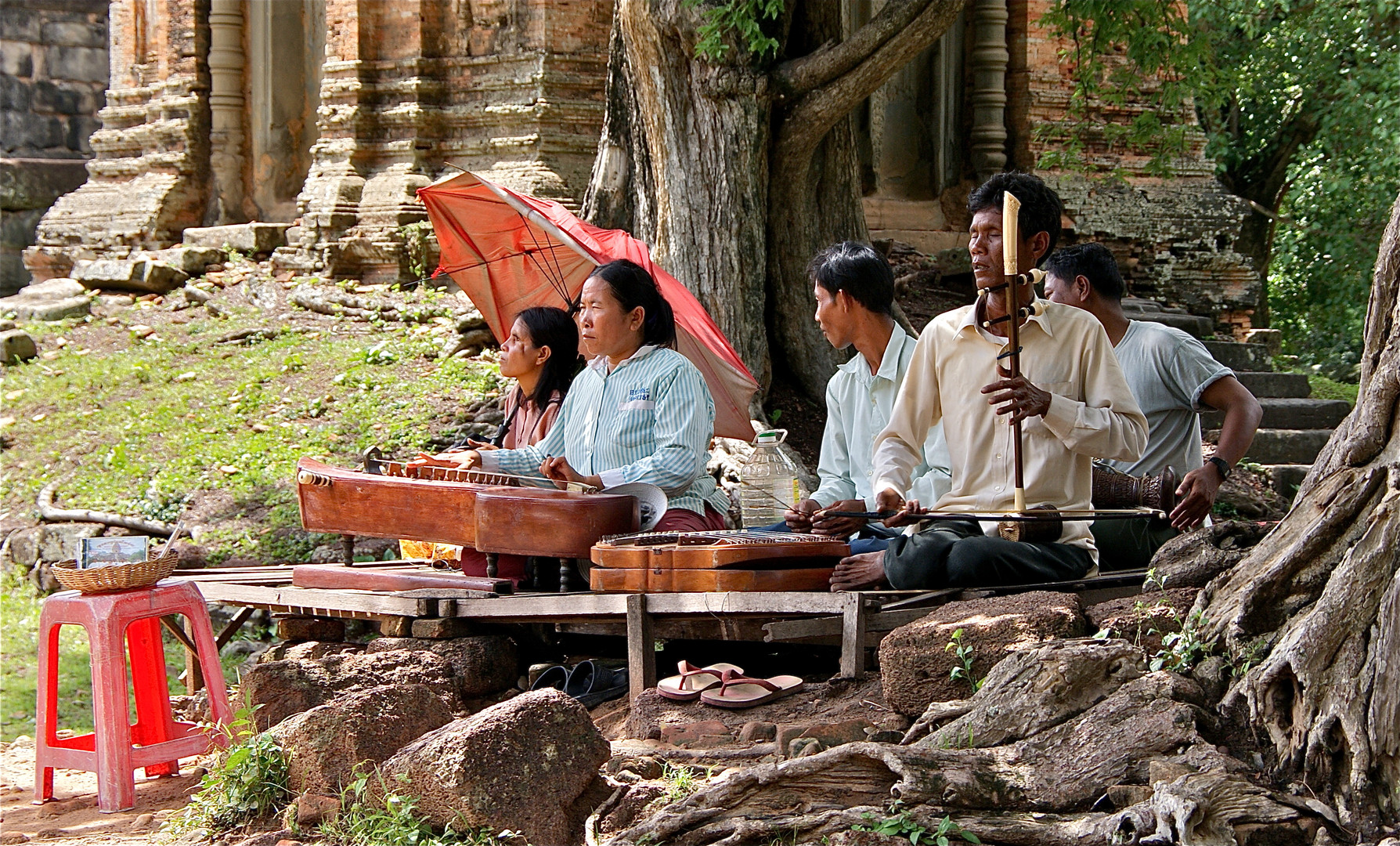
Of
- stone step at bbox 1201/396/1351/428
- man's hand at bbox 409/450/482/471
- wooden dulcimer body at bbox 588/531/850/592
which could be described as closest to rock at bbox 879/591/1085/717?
wooden dulcimer body at bbox 588/531/850/592

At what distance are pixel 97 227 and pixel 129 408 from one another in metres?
4.41

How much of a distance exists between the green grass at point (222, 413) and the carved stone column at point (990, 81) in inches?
191

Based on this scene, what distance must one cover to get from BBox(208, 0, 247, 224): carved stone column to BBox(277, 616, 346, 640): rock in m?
8.92

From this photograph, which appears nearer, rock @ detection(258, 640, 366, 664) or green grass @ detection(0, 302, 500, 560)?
rock @ detection(258, 640, 366, 664)

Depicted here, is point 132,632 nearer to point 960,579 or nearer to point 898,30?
point 960,579

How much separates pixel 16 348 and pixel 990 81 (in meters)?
8.79

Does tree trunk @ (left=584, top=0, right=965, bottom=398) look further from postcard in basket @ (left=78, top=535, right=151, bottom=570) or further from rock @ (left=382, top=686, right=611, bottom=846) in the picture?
rock @ (left=382, top=686, right=611, bottom=846)

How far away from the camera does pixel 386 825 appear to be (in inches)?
147

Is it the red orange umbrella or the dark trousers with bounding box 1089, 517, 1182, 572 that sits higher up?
the red orange umbrella

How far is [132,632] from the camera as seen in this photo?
507 cm

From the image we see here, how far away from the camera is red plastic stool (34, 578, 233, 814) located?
457 centimetres

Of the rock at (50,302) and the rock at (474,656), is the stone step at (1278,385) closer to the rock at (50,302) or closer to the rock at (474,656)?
the rock at (474,656)

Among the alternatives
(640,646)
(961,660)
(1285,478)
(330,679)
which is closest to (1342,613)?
(961,660)

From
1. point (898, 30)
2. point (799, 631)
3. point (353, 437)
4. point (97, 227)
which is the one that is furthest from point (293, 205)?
point (799, 631)
